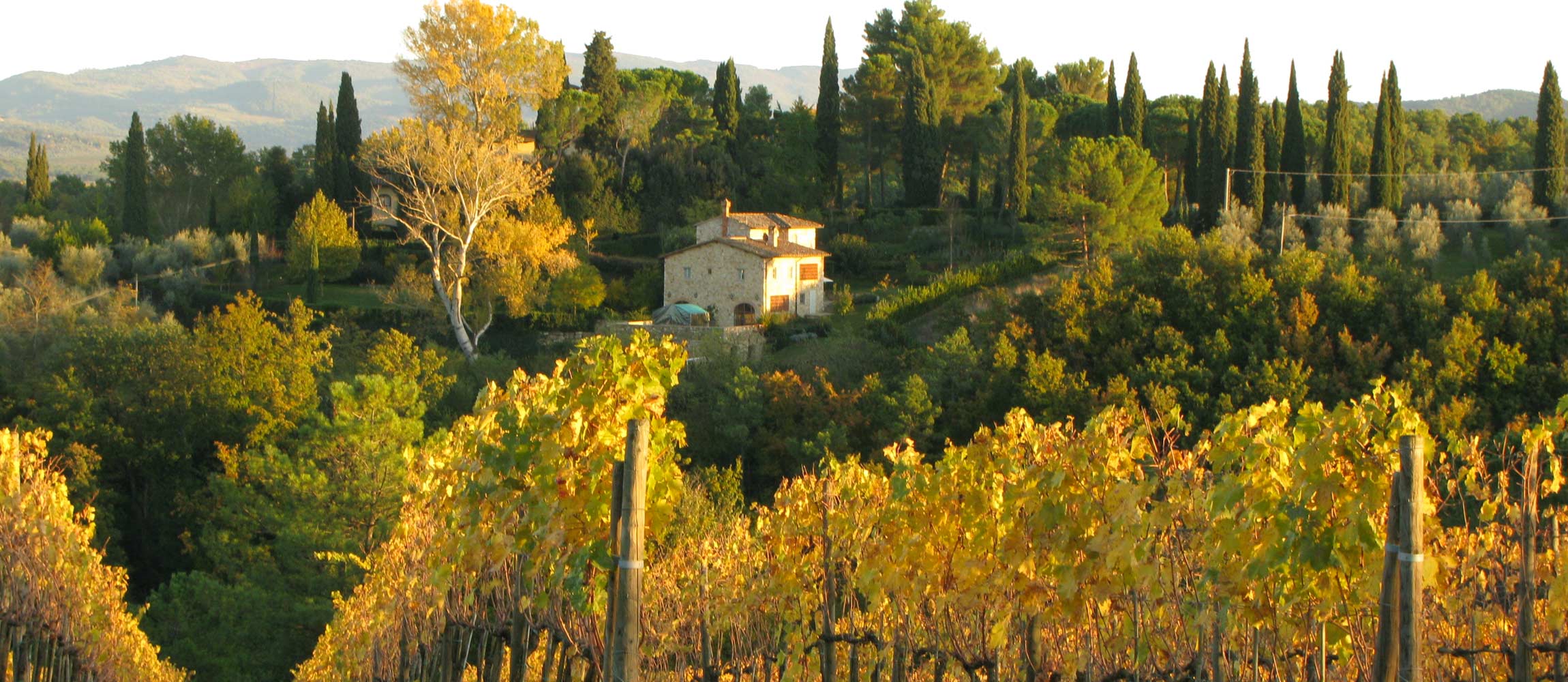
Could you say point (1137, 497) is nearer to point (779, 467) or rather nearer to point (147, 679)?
point (147, 679)

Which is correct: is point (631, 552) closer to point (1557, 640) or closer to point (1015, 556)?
point (1015, 556)

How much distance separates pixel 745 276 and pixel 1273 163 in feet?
46.3

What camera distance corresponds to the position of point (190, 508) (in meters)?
25.1

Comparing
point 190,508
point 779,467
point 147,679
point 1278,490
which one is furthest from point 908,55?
point 1278,490

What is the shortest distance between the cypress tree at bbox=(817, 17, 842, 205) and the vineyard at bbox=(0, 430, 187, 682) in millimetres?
35877

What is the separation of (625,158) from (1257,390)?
82.0 feet

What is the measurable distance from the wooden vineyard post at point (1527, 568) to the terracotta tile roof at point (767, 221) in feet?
107

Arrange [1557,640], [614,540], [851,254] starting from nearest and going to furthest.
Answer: [614,540], [1557,640], [851,254]

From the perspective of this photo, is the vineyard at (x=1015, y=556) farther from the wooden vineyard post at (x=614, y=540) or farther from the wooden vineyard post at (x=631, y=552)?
the wooden vineyard post at (x=631, y=552)

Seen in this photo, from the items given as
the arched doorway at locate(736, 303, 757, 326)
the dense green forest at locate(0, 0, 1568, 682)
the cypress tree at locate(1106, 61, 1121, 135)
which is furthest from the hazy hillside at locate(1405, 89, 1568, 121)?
the arched doorway at locate(736, 303, 757, 326)

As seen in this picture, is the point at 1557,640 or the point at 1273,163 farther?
the point at 1273,163

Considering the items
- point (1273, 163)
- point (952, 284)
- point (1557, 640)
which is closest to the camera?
point (1557, 640)

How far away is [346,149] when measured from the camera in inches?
1702

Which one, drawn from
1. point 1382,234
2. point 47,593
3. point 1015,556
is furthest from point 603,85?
point 1015,556
